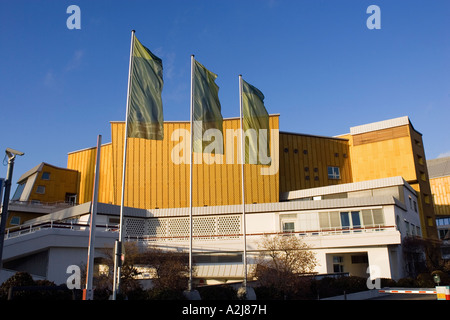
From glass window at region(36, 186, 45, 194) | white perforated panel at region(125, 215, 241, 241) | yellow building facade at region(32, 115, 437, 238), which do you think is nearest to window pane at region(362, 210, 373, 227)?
yellow building facade at region(32, 115, 437, 238)

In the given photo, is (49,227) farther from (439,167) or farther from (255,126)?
(439,167)

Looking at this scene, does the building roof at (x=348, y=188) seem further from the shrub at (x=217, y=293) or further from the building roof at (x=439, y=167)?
the building roof at (x=439, y=167)

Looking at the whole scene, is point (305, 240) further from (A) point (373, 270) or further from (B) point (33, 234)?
(B) point (33, 234)

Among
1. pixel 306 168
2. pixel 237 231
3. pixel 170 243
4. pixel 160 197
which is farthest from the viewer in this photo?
pixel 306 168

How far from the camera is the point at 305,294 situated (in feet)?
70.8

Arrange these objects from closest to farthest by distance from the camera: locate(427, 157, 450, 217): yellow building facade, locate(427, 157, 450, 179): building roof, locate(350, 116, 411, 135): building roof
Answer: locate(350, 116, 411, 135): building roof
locate(427, 157, 450, 217): yellow building facade
locate(427, 157, 450, 179): building roof

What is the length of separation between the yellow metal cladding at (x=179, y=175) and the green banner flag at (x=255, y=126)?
59.5ft

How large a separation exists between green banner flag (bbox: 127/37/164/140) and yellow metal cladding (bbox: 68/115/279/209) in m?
23.2

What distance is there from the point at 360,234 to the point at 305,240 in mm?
4439

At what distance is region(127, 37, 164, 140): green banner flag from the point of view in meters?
18.7

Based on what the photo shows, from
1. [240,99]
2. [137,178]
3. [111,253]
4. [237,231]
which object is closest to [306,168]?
[237,231]

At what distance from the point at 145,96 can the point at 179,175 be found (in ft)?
81.0

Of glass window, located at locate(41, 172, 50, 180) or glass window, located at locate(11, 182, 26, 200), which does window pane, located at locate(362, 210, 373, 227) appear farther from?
glass window, located at locate(11, 182, 26, 200)

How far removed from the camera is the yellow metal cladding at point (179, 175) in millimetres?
42625
